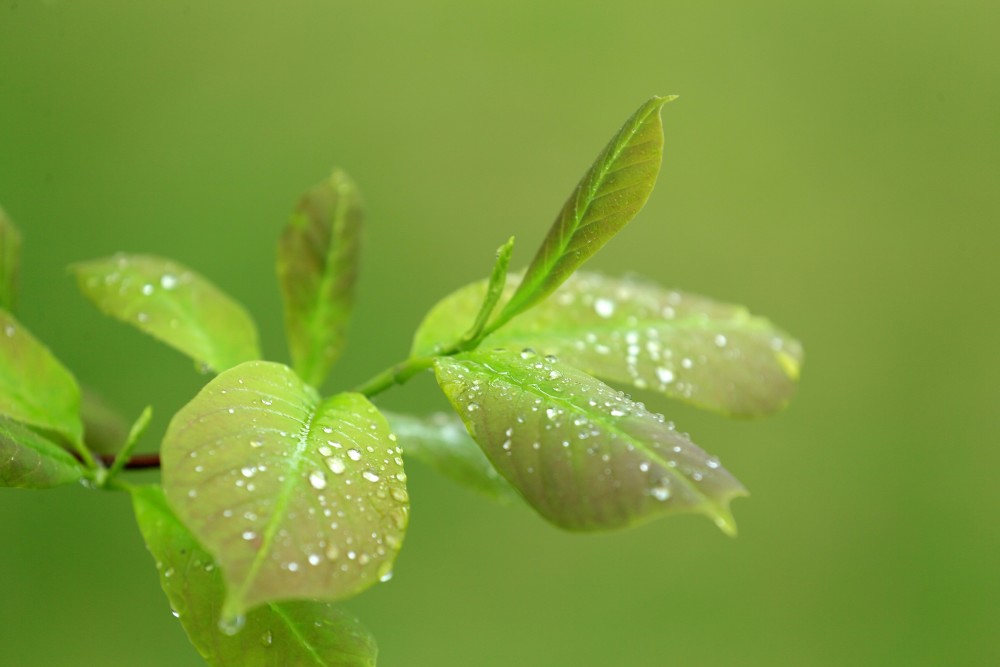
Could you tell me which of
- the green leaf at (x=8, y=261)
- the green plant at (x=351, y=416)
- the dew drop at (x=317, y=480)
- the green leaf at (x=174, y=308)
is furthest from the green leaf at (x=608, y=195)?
the green leaf at (x=8, y=261)

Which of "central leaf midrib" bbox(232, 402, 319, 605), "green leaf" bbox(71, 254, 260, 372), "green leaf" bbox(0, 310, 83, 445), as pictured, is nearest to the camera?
"central leaf midrib" bbox(232, 402, 319, 605)

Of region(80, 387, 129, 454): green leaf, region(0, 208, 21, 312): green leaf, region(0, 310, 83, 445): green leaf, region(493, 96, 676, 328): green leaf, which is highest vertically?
region(493, 96, 676, 328): green leaf

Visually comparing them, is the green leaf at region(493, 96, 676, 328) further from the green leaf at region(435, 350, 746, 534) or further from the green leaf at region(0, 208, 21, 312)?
the green leaf at region(0, 208, 21, 312)

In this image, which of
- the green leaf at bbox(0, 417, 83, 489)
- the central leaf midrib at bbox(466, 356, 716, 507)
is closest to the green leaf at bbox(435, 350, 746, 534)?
the central leaf midrib at bbox(466, 356, 716, 507)

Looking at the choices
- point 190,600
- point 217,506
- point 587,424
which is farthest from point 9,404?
point 587,424

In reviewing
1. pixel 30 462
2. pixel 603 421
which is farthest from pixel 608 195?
pixel 30 462
